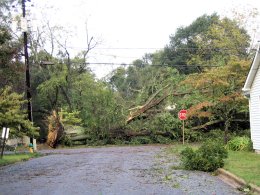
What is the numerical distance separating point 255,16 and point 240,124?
50.9 ft

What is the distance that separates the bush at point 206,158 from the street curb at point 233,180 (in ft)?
2.03

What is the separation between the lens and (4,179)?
44.9 ft

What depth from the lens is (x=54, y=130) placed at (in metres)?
35.1

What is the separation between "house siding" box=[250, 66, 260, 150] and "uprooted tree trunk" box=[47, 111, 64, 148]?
19.6 metres

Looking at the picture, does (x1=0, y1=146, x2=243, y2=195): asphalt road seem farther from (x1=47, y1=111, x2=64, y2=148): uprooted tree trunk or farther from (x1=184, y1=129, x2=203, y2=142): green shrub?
(x1=47, y1=111, x2=64, y2=148): uprooted tree trunk

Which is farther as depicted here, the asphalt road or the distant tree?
the distant tree

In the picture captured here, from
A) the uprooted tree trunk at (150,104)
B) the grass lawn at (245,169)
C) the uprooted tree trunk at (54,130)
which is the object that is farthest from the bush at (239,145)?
the uprooted tree trunk at (54,130)

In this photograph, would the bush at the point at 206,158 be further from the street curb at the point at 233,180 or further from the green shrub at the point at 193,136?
the green shrub at the point at 193,136

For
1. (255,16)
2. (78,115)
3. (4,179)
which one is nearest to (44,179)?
(4,179)

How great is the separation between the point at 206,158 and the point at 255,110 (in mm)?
6205

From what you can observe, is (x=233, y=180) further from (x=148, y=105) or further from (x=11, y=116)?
(x=148, y=105)

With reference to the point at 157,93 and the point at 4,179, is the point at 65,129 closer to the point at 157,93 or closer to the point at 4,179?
the point at 157,93

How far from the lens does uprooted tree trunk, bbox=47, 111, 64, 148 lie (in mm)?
34844

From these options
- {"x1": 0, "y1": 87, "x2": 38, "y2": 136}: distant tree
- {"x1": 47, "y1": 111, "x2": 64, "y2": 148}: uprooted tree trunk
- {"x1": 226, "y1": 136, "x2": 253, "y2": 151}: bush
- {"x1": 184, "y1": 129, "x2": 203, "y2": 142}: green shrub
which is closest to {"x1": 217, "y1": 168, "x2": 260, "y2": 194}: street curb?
{"x1": 226, "y1": 136, "x2": 253, "y2": 151}: bush
